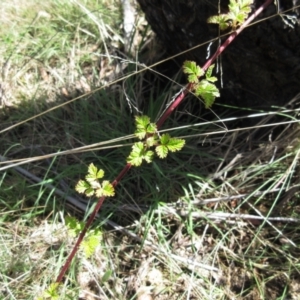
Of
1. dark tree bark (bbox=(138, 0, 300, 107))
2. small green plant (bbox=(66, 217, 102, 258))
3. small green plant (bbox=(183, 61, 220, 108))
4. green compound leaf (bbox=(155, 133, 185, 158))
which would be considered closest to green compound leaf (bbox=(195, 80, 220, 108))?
small green plant (bbox=(183, 61, 220, 108))

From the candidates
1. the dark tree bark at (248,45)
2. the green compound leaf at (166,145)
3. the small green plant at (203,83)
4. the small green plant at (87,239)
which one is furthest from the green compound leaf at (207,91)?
the small green plant at (87,239)

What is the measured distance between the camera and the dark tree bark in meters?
1.78

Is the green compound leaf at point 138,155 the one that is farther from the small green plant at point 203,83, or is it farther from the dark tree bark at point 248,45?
the dark tree bark at point 248,45

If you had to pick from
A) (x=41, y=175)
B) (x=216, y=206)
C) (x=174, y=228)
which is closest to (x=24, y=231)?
(x=41, y=175)

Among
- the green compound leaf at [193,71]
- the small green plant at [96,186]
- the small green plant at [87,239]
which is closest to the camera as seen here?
the green compound leaf at [193,71]

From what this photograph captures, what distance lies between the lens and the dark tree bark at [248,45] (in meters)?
1.78

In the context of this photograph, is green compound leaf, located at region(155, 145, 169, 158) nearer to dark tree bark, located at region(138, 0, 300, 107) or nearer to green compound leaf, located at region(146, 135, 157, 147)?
green compound leaf, located at region(146, 135, 157, 147)

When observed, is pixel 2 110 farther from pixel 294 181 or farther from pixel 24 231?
pixel 294 181

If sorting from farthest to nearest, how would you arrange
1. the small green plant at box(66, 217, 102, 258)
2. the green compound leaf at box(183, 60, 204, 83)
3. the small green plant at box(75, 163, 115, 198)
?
the small green plant at box(66, 217, 102, 258) → the small green plant at box(75, 163, 115, 198) → the green compound leaf at box(183, 60, 204, 83)

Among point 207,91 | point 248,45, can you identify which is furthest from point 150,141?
point 248,45

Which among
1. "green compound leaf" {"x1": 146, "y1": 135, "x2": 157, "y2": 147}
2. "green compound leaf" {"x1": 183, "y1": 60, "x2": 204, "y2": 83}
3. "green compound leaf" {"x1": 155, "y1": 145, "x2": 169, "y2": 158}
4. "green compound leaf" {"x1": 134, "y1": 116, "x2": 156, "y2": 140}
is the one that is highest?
"green compound leaf" {"x1": 183, "y1": 60, "x2": 204, "y2": 83}

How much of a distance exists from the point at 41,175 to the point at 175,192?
0.60 metres

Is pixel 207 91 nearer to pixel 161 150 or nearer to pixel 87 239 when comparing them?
pixel 161 150

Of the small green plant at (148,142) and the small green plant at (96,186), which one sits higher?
the small green plant at (148,142)
